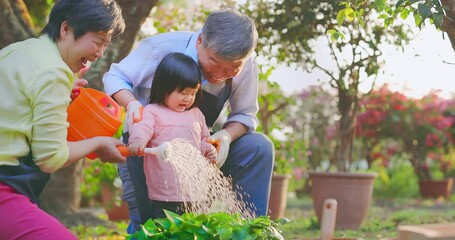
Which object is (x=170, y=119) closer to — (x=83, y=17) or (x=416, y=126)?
(x=83, y=17)

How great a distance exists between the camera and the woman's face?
9.12 feet

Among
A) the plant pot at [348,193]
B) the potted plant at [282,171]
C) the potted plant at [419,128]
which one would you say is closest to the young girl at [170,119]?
the potted plant at [282,171]

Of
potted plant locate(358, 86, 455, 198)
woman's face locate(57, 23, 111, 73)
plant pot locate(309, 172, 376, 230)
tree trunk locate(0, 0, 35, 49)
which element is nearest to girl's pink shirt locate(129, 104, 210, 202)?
woman's face locate(57, 23, 111, 73)

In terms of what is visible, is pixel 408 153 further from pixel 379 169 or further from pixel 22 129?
pixel 22 129

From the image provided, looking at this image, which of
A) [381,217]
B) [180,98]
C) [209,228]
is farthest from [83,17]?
[381,217]

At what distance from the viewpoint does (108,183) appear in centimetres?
700

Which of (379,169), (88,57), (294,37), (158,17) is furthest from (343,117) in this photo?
(379,169)

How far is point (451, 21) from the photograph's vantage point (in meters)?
3.29

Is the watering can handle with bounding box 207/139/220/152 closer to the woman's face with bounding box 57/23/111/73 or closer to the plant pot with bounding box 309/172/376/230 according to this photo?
the woman's face with bounding box 57/23/111/73

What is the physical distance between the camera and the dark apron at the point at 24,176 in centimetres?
262

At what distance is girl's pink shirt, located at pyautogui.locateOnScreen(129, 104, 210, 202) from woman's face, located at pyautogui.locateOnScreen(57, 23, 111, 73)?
1.71 ft

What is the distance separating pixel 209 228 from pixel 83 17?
776 millimetres

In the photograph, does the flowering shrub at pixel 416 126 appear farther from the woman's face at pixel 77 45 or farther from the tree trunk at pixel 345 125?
the woman's face at pixel 77 45

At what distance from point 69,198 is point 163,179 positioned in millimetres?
2414
